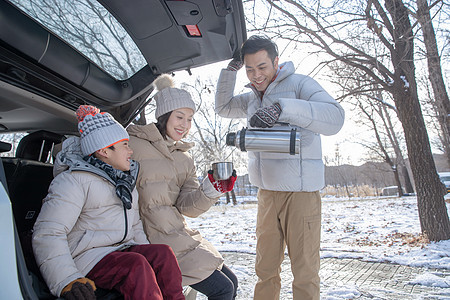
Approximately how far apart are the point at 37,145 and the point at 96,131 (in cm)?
71

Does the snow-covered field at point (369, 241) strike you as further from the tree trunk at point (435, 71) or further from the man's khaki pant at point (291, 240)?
the tree trunk at point (435, 71)

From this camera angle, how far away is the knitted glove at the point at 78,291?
1.28 meters

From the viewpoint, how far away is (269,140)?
2.08 m

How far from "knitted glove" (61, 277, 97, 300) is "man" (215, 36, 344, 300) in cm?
127

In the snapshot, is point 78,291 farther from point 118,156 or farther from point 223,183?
point 223,183

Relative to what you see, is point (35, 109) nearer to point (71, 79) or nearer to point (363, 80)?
point (71, 79)

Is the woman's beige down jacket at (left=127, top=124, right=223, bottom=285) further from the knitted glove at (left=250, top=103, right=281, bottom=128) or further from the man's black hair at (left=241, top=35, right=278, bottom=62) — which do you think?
the man's black hair at (left=241, top=35, right=278, bottom=62)

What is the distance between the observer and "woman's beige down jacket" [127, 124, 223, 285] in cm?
197

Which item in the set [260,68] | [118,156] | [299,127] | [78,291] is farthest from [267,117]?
[78,291]

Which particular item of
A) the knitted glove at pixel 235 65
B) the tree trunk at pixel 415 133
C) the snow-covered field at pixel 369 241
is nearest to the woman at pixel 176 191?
the knitted glove at pixel 235 65

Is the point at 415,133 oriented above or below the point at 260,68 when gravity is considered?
above

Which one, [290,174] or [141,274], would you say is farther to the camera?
[290,174]

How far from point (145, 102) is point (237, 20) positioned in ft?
3.70

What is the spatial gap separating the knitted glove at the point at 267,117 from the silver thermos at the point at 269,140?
0.13 metres
